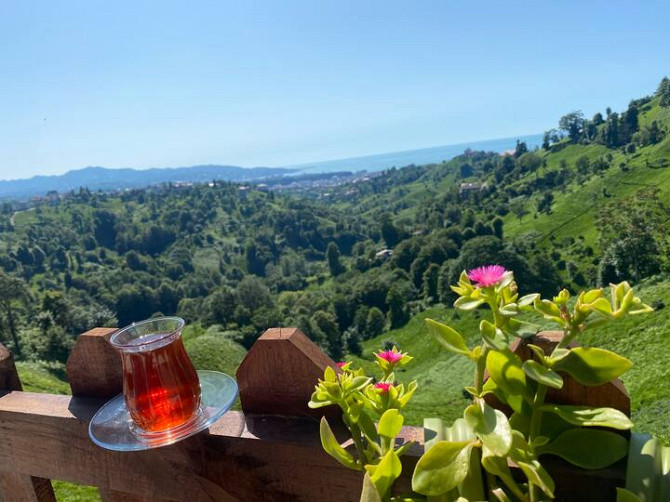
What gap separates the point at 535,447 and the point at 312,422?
0.52m

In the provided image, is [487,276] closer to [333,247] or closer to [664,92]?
[333,247]

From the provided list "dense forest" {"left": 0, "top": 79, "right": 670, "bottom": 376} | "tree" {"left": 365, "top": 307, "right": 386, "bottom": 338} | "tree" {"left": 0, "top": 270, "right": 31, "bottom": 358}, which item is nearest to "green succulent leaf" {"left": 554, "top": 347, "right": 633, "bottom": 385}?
"dense forest" {"left": 0, "top": 79, "right": 670, "bottom": 376}

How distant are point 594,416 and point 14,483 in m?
1.71

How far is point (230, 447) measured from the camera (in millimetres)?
1164

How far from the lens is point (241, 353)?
37.2 metres

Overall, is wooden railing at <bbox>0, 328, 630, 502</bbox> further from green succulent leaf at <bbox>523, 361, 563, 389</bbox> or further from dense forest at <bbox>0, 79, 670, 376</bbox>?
dense forest at <bbox>0, 79, 670, 376</bbox>

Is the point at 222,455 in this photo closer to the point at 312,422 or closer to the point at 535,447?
the point at 312,422

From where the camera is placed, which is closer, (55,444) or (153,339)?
(153,339)

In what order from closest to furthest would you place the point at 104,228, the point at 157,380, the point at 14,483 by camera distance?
1. the point at 157,380
2. the point at 14,483
3. the point at 104,228

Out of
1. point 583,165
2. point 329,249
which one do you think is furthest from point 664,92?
point 329,249

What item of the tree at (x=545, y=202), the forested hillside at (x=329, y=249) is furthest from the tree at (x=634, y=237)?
the tree at (x=545, y=202)

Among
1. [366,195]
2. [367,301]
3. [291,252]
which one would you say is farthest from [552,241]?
[366,195]

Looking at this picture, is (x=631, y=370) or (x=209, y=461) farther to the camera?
(x=631, y=370)

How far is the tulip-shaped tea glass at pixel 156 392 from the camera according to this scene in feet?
3.49
